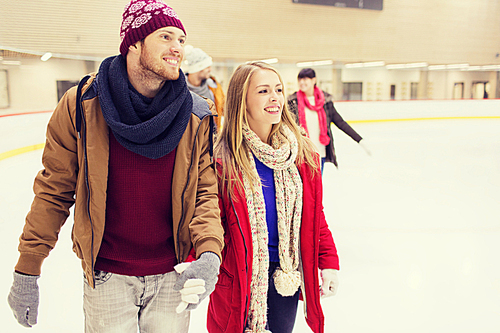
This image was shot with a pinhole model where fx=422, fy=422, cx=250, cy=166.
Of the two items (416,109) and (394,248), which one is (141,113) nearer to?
(394,248)

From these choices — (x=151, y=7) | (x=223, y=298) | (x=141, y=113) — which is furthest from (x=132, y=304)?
(x=151, y=7)

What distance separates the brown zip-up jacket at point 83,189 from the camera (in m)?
1.22

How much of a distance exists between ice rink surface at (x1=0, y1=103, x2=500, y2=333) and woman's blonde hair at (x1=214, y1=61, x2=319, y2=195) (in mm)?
1311

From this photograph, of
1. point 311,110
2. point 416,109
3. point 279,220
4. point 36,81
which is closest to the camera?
point 279,220

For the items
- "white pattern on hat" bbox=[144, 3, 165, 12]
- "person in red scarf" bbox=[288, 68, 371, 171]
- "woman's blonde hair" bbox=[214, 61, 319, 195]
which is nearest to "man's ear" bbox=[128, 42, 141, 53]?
"white pattern on hat" bbox=[144, 3, 165, 12]

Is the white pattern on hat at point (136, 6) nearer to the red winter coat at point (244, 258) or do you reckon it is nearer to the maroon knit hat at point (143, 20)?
the maroon knit hat at point (143, 20)

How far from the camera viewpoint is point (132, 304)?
51.2 inches

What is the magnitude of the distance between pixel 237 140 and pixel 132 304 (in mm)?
688

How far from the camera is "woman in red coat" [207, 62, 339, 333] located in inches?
61.1

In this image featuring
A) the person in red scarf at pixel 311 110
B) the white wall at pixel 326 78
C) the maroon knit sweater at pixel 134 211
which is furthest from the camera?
the white wall at pixel 326 78

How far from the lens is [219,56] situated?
1608 cm

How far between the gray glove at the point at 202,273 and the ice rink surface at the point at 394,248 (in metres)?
1.47

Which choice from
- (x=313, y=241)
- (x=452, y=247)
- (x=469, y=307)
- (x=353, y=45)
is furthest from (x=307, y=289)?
(x=353, y=45)

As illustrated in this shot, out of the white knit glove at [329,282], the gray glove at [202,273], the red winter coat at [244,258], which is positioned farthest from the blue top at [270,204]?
the gray glove at [202,273]
